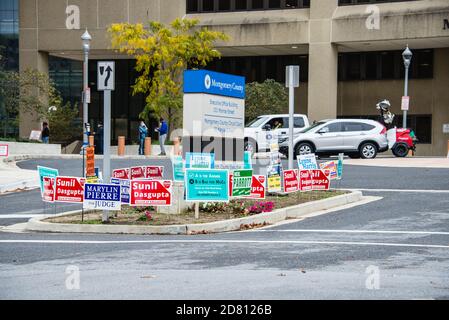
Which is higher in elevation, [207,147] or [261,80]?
[261,80]

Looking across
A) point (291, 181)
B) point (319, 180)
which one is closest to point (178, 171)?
point (291, 181)

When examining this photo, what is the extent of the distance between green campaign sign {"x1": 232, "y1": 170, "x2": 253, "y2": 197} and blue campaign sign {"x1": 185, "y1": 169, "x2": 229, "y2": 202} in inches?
25.7

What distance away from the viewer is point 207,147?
1925 cm

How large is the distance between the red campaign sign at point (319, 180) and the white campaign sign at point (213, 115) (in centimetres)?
218

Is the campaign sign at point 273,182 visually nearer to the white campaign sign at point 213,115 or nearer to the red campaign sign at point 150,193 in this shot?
the white campaign sign at point 213,115

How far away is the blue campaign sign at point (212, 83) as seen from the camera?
18.6m

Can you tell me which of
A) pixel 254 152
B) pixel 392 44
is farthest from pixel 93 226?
pixel 392 44

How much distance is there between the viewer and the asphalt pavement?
8.82 meters

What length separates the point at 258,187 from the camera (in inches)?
726

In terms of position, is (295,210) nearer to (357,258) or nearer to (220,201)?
(220,201)

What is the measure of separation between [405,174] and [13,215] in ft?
42.9

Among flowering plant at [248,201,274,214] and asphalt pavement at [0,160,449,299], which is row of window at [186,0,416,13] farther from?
asphalt pavement at [0,160,449,299]

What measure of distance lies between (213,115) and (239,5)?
1307 inches

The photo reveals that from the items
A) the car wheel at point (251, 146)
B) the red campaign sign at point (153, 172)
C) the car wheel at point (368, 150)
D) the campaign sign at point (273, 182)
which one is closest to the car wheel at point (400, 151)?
the car wheel at point (368, 150)
